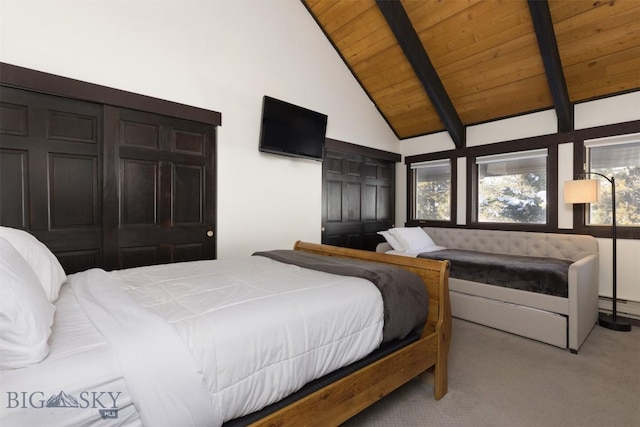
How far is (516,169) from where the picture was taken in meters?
3.94

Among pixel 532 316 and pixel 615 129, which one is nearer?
pixel 532 316

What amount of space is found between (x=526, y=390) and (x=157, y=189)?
3.20 m

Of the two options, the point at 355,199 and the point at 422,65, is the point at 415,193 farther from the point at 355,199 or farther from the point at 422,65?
the point at 422,65

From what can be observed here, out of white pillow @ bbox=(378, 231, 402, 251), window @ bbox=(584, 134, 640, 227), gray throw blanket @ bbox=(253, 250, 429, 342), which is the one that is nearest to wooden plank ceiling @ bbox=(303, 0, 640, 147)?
window @ bbox=(584, 134, 640, 227)

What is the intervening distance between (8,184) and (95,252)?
0.70m

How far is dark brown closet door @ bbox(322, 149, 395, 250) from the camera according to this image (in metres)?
4.09

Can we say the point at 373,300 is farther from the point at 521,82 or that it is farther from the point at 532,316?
the point at 521,82

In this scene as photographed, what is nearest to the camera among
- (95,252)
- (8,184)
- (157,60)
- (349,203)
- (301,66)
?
(8,184)

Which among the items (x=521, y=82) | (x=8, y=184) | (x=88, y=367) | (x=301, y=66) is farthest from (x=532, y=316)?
(x=8, y=184)

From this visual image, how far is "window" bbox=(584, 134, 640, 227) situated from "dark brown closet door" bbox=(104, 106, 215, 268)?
419 centimetres

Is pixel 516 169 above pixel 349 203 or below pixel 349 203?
above

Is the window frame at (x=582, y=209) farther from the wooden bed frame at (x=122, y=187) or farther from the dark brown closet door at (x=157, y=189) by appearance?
the dark brown closet door at (x=157, y=189)

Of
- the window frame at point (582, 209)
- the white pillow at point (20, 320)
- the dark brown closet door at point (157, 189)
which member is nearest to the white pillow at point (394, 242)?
the window frame at point (582, 209)

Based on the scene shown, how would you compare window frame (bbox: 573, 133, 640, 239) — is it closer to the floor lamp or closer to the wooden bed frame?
the floor lamp
